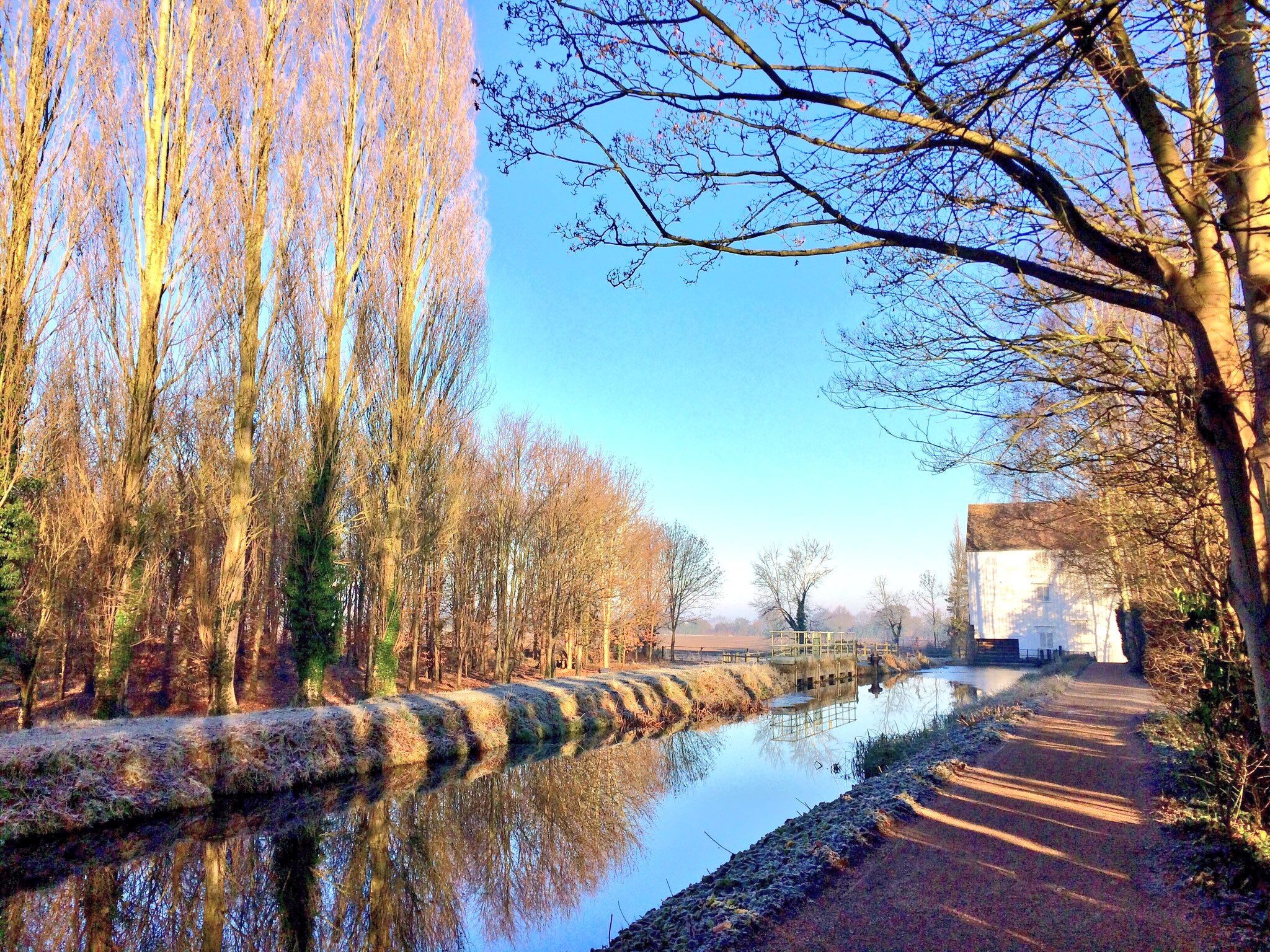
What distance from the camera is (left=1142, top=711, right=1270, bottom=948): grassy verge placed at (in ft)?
14.6

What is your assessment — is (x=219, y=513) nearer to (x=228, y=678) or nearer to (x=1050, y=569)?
(x=228, y=678)

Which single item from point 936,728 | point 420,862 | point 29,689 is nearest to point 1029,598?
point 936,728

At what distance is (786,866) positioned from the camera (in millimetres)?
6051

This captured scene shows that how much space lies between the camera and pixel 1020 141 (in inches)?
171

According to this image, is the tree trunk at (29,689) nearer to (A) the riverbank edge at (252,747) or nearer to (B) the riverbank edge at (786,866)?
(A) the riverbank edge at (252,747)

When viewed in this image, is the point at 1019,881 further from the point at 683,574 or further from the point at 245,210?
the point at 683,574

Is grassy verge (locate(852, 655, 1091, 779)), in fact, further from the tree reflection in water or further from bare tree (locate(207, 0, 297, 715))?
bare tree (locate(207, 0, 297, 715))

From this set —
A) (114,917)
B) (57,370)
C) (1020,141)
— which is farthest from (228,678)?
(1020,141)

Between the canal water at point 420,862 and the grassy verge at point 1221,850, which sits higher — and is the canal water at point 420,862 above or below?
below

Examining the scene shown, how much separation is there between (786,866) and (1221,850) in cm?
300

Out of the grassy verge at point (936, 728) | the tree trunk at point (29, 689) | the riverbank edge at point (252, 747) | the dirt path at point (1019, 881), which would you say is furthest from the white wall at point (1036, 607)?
the tree trunk at point (29, 689)

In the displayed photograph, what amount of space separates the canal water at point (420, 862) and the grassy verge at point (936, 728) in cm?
62

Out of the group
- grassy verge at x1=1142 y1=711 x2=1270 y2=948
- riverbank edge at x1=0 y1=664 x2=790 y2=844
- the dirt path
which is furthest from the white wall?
grassy verge at x1=1142 y1=711 x2=1270 y2=948

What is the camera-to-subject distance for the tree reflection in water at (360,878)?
597cm
